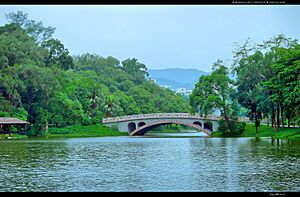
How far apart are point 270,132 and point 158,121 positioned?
16846 mm

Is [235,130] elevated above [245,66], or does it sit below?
below

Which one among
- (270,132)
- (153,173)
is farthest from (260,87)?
(153,173)

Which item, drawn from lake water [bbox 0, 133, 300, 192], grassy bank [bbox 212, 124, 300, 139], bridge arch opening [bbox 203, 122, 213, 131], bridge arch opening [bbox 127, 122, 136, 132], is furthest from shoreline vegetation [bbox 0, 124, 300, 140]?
lake water [bbox 0, 133, 300, 192]

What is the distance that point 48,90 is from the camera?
58312mm

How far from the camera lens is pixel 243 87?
178ft

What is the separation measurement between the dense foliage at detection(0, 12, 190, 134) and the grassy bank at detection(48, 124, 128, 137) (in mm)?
1076

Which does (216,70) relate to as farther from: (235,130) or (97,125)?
(97,125)

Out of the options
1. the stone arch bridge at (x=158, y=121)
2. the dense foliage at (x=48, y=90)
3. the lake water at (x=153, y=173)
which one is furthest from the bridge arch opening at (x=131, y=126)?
the lake water at (x=153, y=173)

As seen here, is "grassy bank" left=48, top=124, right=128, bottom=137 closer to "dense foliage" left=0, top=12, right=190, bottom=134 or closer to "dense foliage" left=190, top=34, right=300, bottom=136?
"dense foliage" left=0, top=12, right=190, bottom=134

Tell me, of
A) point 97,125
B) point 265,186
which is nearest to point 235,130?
point 97,125

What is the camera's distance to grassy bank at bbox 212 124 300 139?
145 feet

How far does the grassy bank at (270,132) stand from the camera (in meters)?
44.1

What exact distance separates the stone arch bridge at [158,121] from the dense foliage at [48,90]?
333cm
